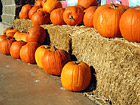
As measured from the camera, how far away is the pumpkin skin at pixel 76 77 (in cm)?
338

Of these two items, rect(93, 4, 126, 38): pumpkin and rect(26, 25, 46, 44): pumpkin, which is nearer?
rect(93, 4, 126, 38): pumpkin

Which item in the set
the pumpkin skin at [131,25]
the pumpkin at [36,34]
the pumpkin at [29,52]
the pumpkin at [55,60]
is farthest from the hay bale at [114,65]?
the pumpkin at [36,34]

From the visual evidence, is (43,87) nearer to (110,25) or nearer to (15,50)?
(110,25)

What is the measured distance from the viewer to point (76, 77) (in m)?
3.38

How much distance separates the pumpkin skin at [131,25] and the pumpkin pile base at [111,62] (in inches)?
4.0

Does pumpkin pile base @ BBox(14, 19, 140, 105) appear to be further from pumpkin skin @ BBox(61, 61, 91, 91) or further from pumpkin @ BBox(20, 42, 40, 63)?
pumpkin @ BBox(20, 42, 40, 63)

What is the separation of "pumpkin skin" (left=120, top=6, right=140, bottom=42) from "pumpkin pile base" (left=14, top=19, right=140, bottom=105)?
0.33ft

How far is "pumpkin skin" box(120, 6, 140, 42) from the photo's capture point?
2.63 meters

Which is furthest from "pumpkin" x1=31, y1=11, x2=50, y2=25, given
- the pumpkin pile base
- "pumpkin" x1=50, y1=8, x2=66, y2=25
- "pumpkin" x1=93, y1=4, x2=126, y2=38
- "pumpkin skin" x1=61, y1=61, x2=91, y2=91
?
"pumpkin" x1=93, y1=4, x2=126, y2=38

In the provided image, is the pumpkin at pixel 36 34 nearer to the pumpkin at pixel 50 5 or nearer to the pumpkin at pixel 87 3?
the pumpkin at pixel 50 5

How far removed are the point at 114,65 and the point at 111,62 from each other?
0.08 m

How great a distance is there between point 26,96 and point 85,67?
45.3 inches

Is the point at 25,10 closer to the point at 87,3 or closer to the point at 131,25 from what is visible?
the point at 87,3

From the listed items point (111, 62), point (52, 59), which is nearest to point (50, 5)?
point (52, 59)
